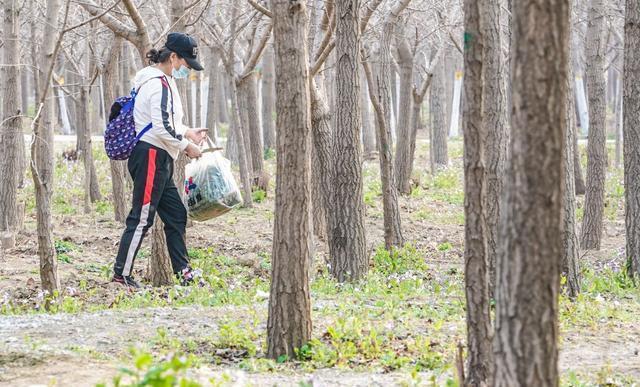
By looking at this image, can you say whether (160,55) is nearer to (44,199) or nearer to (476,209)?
(44,199)

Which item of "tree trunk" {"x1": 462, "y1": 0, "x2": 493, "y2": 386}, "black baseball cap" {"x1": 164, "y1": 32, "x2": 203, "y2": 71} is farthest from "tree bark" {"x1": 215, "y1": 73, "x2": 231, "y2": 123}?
"tree trunk" {"x1": 462, "y1": 0, "x2": 493, "y2": 386}

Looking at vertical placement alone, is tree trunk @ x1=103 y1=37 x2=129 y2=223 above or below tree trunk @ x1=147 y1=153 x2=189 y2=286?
above

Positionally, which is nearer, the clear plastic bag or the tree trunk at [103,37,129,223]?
the clear plastic bag

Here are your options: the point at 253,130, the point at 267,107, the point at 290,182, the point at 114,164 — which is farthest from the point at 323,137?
the point at 267,107

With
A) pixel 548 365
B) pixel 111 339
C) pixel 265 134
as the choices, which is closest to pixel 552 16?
pixel 548 365

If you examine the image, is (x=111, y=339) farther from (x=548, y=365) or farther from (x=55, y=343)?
(x=548, y=365)

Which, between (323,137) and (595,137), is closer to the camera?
(323,137)

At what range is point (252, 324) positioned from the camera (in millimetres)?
6523

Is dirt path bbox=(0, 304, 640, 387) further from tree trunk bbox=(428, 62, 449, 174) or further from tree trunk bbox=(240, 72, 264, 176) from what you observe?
tree trunk bbox=(428, 62, 449, 174)

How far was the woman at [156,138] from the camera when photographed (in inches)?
317

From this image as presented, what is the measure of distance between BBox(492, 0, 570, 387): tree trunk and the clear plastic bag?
4639mm

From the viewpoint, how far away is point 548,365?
152 inches

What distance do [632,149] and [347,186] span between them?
3055mm

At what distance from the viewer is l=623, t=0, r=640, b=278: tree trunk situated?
31.4 ft
